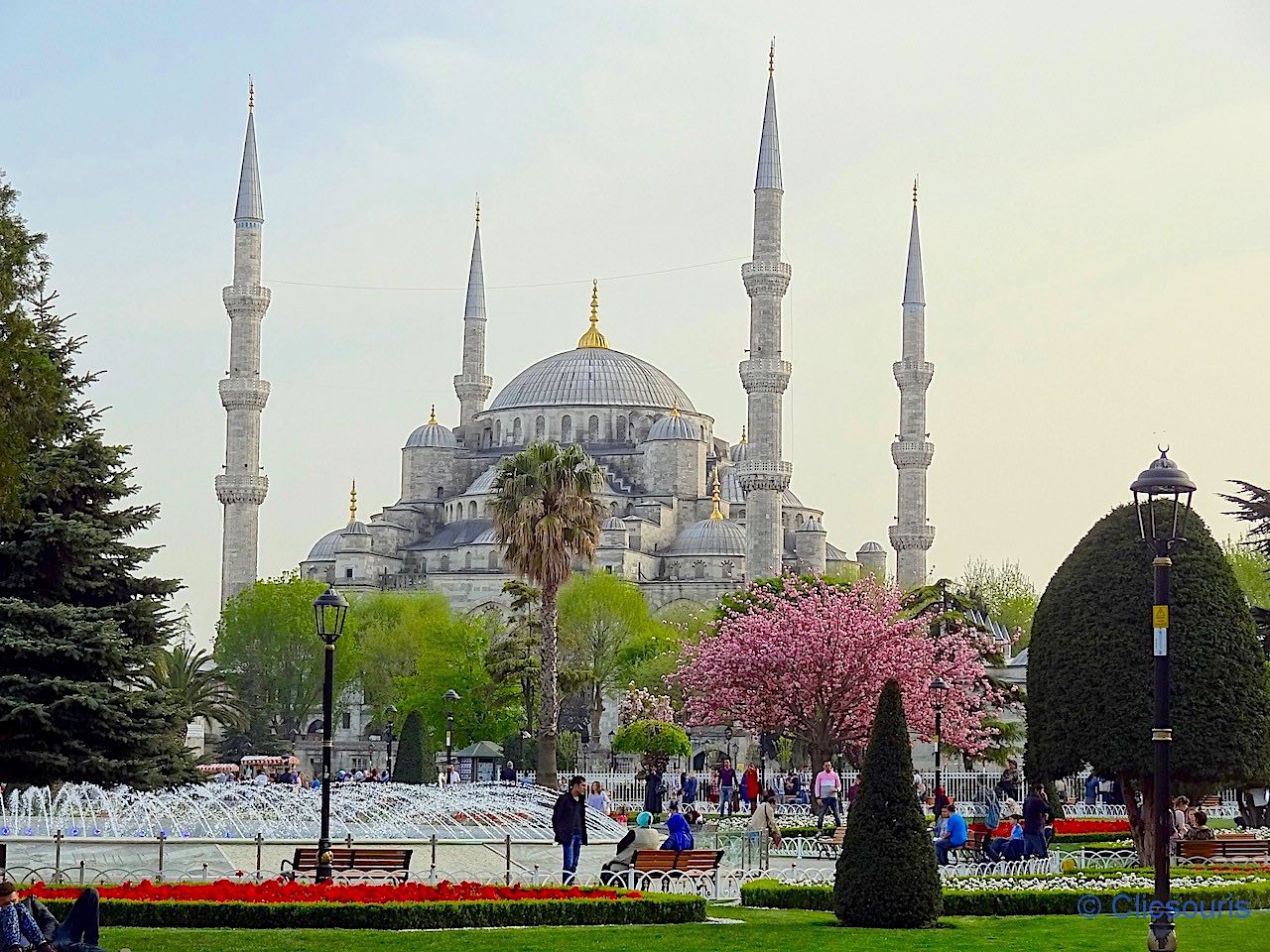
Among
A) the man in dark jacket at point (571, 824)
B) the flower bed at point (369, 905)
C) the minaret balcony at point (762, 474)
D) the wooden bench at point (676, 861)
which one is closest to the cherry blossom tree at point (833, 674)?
the man in dark jacket at point (571, 824)

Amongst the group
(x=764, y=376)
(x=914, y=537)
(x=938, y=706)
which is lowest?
(x=938, y=706)

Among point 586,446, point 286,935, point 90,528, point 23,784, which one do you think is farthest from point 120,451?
point 586,446

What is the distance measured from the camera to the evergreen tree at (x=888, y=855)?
13078mm

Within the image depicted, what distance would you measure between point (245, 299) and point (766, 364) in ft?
49.5

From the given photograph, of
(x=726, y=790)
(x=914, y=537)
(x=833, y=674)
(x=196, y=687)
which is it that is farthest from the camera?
(x=914, y=537)

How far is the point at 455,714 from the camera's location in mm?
48469

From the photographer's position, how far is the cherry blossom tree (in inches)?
1117

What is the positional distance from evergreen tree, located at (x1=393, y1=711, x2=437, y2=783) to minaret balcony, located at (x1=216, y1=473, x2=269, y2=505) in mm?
20578

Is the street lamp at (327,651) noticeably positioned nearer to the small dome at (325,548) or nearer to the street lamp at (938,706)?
the street lamp at (938,706)

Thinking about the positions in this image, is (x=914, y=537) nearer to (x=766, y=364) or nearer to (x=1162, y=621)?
(x=766, y=364)

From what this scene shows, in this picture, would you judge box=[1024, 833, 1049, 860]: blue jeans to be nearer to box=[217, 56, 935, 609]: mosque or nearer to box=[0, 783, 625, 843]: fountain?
box=[0, 783, 625, 843]: fountain

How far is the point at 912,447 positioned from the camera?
64.1 meters

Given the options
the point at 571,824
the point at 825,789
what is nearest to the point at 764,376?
the point at 825,789

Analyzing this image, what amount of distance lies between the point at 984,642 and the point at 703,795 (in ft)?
20.5
